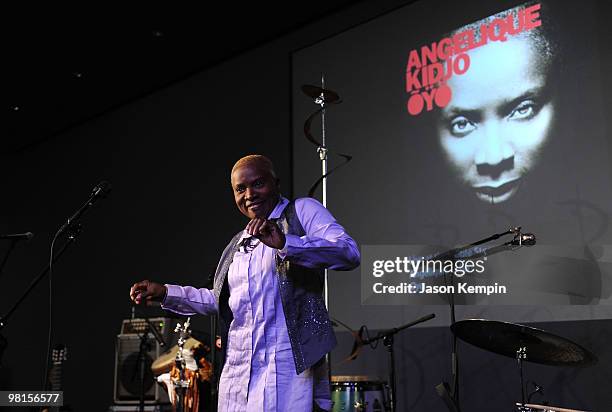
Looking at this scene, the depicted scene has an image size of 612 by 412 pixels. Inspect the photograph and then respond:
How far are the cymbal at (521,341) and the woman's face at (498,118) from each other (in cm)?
122

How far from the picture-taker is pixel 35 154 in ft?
31.2

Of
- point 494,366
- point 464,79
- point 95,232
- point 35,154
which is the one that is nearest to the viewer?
point 494,366

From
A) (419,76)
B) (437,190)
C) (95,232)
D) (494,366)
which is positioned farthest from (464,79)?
(95,232)

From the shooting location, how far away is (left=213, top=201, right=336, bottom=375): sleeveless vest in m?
1.93

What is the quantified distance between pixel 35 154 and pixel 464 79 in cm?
679

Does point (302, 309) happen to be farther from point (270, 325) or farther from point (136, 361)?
point (136, 361)

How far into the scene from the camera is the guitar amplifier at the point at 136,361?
617cm

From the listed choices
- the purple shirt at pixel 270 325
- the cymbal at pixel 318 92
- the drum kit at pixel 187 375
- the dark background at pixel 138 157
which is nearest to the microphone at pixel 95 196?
the purple shirt at pixel 270 325

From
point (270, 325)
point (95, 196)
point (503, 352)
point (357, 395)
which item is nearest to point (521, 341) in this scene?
point (503, 352)

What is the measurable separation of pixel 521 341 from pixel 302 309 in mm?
1870

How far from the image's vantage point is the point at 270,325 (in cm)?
199

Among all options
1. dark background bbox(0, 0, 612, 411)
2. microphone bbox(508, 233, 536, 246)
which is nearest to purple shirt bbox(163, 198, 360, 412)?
microphone bbox(508, 233, 536, 246)

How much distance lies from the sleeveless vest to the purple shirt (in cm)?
3

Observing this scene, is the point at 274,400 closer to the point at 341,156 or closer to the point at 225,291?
the point at 225,291
